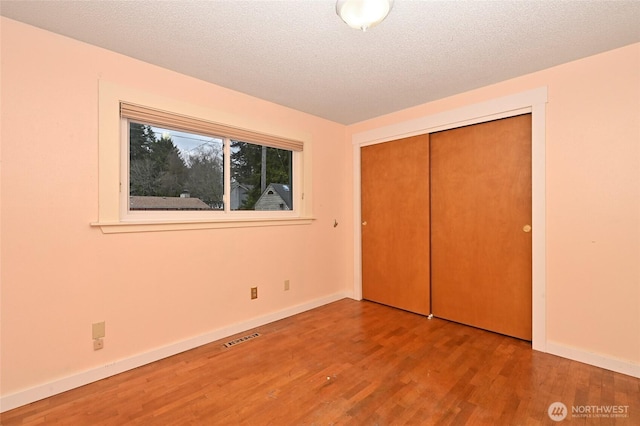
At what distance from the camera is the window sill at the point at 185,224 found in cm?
206

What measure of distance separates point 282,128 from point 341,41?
1.32 metres

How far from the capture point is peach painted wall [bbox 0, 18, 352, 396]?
1741 mm

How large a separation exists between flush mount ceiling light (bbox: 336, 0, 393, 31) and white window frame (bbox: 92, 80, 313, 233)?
1.47 m

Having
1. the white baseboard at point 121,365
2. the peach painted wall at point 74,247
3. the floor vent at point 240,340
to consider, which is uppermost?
the peach painted wall at point 74,247

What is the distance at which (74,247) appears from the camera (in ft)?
6.34

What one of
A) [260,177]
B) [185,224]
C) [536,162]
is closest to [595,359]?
[536,162]

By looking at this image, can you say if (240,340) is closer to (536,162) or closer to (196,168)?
(196,168)

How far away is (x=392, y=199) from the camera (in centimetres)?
342

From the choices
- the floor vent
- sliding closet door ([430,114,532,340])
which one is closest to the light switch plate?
the floor vent

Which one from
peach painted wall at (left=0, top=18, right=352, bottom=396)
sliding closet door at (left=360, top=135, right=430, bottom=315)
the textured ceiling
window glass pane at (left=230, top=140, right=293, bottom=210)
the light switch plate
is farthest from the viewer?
sliding closet door at (left=360, top=135, right=430, bottom=315)

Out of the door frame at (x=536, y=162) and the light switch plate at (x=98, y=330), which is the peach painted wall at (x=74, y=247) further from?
the door frame at (x=536, y=162)

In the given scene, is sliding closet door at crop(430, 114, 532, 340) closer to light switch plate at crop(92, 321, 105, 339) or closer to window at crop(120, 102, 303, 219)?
window at crop(120, 102, 303, 219)

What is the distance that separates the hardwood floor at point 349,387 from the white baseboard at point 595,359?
0.19ft

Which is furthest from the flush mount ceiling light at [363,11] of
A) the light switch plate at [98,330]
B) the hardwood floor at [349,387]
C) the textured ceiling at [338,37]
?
the light switch plate at [98,330]
